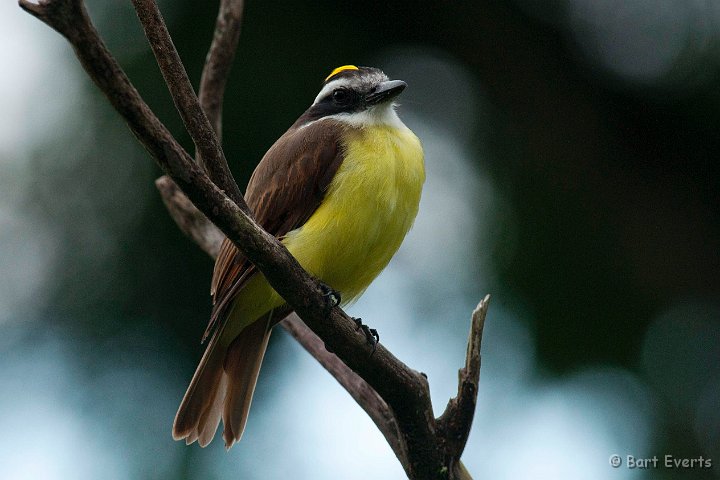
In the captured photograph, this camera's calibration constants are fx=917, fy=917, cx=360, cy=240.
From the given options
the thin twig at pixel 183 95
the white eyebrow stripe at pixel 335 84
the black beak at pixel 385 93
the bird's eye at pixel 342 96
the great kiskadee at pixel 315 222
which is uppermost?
the white eyebrow stripe at pixel 335 84

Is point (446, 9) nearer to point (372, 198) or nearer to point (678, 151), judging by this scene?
point (678, 151)

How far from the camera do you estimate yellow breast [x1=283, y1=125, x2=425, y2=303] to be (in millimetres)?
3857

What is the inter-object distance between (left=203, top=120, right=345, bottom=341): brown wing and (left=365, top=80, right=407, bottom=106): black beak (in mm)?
311

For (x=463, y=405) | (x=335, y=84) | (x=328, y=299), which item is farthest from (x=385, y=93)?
(x=463, y=405)

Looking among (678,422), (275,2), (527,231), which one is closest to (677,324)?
(678,422)

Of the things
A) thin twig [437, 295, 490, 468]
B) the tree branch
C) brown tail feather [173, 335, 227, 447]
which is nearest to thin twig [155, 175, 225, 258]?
the tree branch

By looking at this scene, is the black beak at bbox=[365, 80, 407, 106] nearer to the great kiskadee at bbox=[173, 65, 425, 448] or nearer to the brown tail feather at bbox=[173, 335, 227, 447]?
the great kiskadee at bbox=[173, 65, 425, 448]

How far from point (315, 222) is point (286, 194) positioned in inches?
7.7

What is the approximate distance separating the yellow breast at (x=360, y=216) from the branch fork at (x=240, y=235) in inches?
16.2

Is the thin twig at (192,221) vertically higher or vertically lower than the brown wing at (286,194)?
higher

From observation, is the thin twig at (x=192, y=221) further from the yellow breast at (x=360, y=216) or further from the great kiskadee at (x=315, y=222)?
the yellow breast at (x=360, y=216)

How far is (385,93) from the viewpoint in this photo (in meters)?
4.38

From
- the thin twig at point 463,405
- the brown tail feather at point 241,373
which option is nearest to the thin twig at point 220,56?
the brown tail feather at point 241,373

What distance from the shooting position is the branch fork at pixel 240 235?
7.95ft
